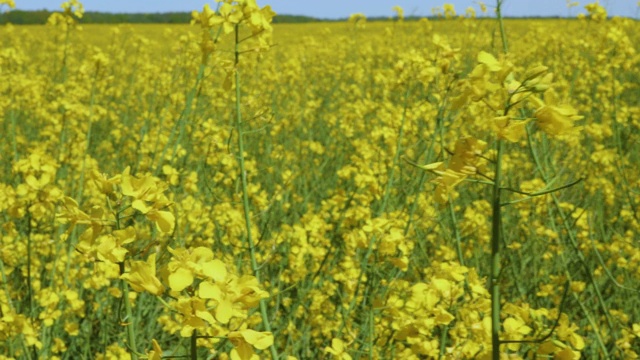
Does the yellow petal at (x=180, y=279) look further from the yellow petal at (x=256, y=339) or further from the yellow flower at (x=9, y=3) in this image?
the yellow flower at (x=9, y=3)

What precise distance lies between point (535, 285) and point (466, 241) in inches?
20.9

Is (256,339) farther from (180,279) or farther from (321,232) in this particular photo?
(321,232)

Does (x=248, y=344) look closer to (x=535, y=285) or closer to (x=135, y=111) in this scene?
(x=535, y=285)

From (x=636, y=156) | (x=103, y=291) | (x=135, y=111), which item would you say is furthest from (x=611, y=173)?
(x=135, y=111)

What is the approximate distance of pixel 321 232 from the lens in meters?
2.94

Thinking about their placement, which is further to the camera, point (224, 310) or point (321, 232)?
point (321, 232)

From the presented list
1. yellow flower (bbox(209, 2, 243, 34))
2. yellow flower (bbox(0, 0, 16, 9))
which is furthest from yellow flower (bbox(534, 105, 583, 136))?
yellow flower (bbox(0, 0, 16, 9))

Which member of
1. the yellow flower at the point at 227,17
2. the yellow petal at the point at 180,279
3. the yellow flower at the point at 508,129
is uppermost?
the yellow flower at the point at 227,17

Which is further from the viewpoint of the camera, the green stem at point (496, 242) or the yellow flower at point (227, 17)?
the yellow flower at point (227, 17)

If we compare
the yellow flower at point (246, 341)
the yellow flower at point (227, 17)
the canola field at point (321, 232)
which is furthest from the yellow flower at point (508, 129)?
the yellow flower at point (227, 17)

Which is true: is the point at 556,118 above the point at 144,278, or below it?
above

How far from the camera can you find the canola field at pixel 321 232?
0.99m

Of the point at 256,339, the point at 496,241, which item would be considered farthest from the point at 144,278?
the point at 496,241

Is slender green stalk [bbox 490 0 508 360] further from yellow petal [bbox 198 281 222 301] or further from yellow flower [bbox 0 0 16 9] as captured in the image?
yellow flower [bbox 0 0 16 9]
